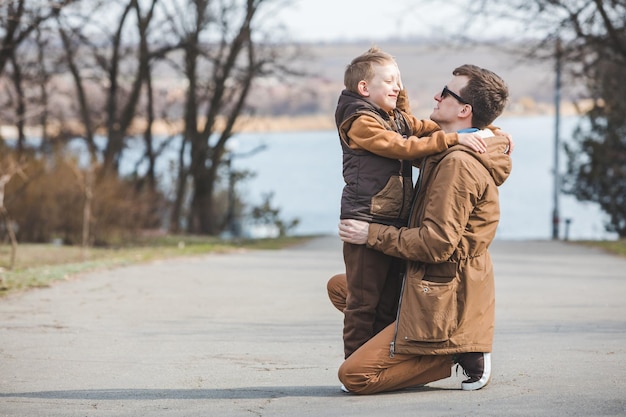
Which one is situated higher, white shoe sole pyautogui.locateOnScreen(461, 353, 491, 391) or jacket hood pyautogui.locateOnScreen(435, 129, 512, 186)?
jacket hood pyautogui.locateOnScreen(435, 129, 512, 186)

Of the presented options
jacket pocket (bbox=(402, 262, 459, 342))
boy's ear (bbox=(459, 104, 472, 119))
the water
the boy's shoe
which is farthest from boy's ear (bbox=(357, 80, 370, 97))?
the water

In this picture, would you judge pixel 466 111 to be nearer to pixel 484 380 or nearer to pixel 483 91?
pixel 483 91

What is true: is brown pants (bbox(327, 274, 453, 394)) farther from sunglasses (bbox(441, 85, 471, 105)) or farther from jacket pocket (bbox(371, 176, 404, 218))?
sunglasses (bbox(441, 85, 471, 105))

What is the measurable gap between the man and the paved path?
0.17 meters

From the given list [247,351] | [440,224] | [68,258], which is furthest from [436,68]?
[440,224]

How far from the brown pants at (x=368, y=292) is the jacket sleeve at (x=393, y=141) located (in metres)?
0.53

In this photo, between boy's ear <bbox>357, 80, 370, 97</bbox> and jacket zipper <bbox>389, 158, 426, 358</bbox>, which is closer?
jacket zipper <bbox>389, 158, 426, 358</bbox>

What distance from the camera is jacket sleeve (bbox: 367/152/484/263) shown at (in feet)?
18.6

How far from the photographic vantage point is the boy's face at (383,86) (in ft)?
19.4

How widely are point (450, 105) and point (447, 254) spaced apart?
82 cm

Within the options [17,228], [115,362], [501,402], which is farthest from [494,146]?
[17,228]

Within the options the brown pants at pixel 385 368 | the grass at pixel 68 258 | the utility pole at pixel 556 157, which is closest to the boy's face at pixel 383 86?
the brown pants at pixel 385 368

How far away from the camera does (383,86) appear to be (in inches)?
233

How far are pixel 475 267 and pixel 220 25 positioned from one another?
28.5m
